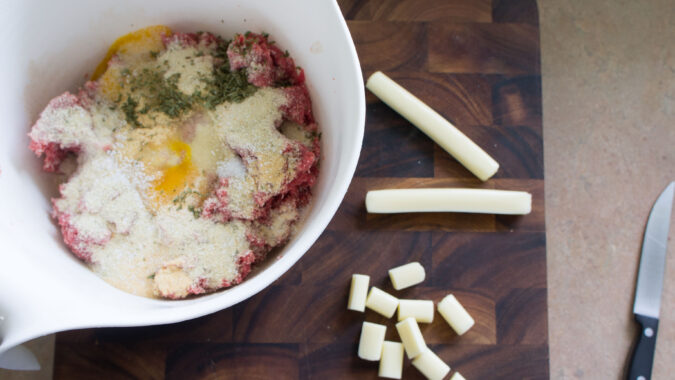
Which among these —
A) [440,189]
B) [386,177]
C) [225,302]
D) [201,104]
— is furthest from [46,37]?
[440,189]

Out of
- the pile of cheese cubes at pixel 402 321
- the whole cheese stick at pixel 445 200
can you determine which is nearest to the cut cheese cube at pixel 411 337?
the pile of cheese cubes at pixel 402 321

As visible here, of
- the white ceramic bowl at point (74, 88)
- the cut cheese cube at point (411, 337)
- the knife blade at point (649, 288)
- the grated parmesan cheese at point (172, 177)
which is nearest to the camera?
the white ceramic bowl at point (74, 88)

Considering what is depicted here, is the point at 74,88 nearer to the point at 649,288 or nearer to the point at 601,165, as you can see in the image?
the point at 601,165

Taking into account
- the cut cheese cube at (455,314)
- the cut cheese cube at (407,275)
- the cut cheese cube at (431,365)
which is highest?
the cut cheese cube at (407,275)

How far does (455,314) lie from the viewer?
1.16 metres

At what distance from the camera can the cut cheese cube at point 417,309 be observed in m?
1.17

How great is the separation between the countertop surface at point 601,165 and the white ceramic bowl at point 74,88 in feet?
1.62

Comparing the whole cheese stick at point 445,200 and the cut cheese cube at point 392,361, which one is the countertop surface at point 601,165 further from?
the cut cheese cube at point 392,361

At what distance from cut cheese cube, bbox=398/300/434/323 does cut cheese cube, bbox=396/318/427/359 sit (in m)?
0.02

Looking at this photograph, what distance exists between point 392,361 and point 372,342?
68 mm

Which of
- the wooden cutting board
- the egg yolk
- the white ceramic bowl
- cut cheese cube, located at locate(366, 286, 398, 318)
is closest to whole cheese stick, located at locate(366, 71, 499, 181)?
the wooden cutting board

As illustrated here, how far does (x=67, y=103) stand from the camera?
99 centimetres

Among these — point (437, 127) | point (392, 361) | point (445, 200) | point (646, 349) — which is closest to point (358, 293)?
point (392, 361)

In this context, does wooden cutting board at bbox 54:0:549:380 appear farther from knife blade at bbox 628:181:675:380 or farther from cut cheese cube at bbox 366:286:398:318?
knife blade at bbox 628:181:675:380
